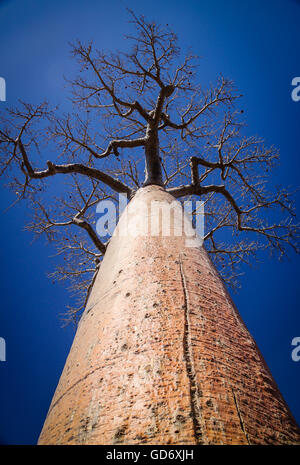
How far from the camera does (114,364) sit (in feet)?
2.95

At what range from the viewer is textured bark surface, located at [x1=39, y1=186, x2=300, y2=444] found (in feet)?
2.25

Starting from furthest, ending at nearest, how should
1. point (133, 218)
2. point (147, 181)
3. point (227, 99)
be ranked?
point (227, 99) → point (147, 181) → point (133, 218)

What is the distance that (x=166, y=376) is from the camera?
2.63 ft

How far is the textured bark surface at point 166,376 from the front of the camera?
2.25 ft

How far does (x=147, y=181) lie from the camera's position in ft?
10.3

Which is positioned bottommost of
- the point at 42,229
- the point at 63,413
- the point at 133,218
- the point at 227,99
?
the point at 63,413
